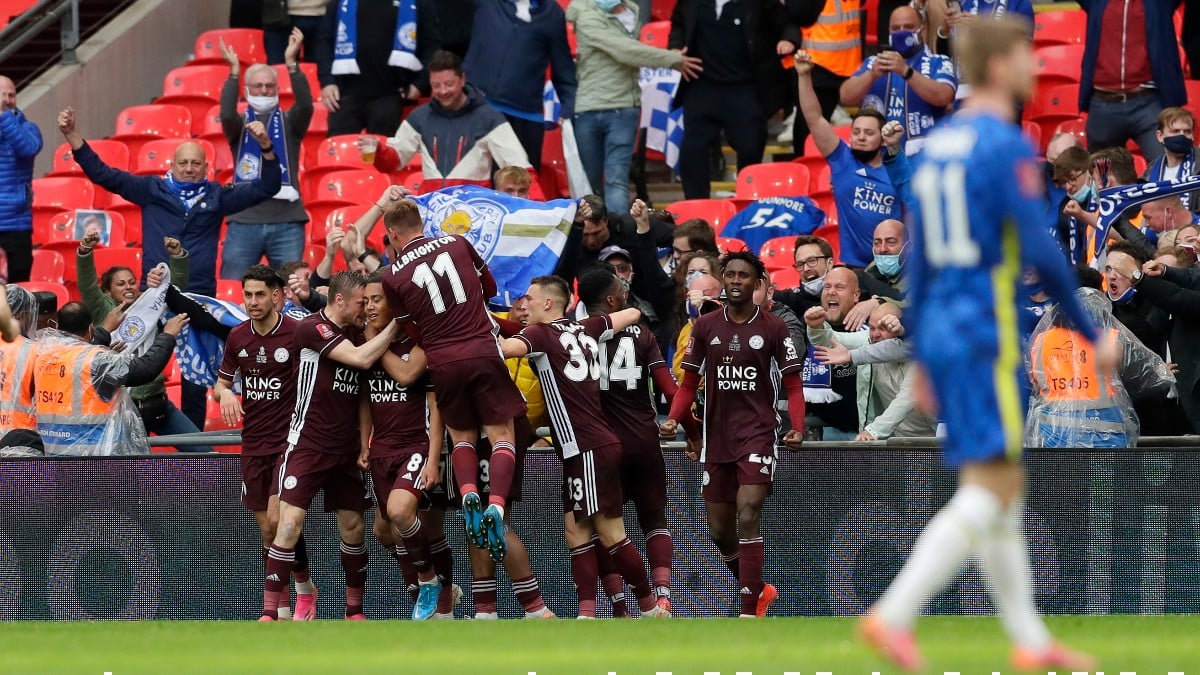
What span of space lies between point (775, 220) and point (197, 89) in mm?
7060

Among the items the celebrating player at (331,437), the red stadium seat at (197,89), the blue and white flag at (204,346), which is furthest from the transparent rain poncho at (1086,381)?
the red stadium seat at (197,89)

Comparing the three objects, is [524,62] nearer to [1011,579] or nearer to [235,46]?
[235,46]

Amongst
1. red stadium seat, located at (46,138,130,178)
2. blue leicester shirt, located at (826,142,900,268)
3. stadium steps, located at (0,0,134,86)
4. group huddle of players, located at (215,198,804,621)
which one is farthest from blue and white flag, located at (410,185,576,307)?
stadium steps, located at (0,0,134,86)

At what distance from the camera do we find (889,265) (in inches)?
476

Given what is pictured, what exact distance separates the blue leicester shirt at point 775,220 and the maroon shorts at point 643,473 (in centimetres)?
364

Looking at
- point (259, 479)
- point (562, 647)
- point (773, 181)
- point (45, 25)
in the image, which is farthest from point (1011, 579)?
point (45, 25)

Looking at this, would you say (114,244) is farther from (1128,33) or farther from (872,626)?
(872,626)

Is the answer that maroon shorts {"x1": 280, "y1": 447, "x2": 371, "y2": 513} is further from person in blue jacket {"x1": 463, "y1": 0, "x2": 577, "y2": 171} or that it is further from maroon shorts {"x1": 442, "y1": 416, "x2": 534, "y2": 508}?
person in blue jacket {"x1": 463, "y1": 0, "x2": 577, "y2": 171}

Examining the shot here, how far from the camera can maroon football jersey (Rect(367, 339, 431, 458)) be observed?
1051cm

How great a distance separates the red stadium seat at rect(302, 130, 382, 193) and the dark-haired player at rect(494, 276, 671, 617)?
6.36m

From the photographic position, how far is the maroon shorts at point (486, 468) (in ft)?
34.0

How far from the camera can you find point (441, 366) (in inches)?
397

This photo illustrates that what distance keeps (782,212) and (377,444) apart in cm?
465

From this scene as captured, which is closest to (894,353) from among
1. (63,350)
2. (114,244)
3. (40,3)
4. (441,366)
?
(441,366)
